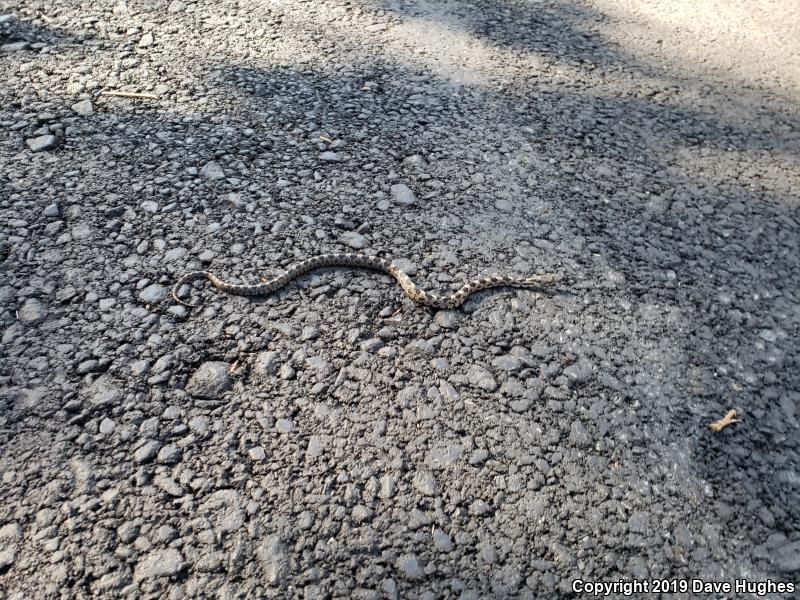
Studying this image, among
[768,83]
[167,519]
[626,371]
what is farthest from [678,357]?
[768,83]

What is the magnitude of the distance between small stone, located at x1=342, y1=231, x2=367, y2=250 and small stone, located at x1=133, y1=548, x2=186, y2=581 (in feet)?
7.65

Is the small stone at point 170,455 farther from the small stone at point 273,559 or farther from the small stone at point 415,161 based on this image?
the small stone at point 415,161

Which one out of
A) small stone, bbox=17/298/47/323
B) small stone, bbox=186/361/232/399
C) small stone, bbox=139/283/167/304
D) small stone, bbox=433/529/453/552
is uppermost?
small stone, bbox=433/529/453/552

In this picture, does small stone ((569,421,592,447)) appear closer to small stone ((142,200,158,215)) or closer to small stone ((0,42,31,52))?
small stone ((142,200,158,215))

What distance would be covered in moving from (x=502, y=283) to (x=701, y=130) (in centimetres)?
317

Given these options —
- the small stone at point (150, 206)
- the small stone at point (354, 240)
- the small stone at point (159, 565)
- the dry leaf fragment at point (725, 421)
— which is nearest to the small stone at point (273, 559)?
the small stone at point (159, 565)

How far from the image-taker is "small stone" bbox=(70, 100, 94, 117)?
5.15m

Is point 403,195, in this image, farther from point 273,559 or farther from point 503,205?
point 273,559

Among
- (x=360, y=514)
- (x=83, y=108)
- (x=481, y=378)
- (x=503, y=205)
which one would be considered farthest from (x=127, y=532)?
(x=83, y=108)

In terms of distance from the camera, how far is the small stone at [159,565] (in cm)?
262

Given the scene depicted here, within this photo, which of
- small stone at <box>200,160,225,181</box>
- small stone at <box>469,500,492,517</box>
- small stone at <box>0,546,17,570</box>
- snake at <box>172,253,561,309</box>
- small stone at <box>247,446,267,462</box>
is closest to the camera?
small stone at <box>0,546,17,570</box>

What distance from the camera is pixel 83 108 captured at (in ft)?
17.1

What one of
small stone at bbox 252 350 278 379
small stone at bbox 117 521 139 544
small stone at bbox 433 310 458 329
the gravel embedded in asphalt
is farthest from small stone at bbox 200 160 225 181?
small stone at bbox 117 521 139 544

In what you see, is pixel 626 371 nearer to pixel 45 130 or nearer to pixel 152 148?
pixel 152 148
